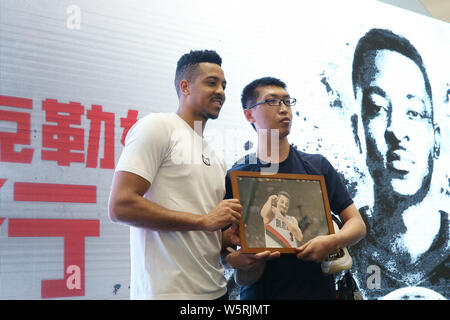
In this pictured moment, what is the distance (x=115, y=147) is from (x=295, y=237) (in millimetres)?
938

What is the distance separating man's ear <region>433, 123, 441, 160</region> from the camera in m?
3.21

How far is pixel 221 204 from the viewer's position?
1531 millimetres

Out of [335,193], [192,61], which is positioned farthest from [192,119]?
[335,193]

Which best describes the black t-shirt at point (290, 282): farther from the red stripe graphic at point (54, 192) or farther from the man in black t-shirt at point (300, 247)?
the red stripe graphic at point (54, 192)

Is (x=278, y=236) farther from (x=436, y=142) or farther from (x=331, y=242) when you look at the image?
(x=436, y=142)

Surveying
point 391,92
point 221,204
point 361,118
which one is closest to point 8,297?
point 221,204

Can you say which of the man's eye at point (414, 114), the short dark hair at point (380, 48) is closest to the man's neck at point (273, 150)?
the short dark hair at point (380, 48)

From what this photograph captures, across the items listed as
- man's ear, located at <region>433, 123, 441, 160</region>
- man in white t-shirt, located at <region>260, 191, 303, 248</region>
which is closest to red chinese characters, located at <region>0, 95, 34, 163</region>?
man in white t-shirt, located at <region>260, 191, 303, 248</region>

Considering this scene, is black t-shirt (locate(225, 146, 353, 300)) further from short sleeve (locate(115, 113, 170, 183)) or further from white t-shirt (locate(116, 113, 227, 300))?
short sleeve (locate(115, 113, 170, 183))

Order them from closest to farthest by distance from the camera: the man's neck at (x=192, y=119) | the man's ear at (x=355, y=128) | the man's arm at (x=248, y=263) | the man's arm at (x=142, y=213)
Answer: the man's arm at (x=142, y=213) → the man's arm at (x=248, y=263) → the man's neck at (x=192, y=119) → the man's ear at (x=355, y=128)

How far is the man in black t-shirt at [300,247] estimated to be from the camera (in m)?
1.60

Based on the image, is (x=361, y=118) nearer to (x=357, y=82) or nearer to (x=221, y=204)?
(x=357, y=82)

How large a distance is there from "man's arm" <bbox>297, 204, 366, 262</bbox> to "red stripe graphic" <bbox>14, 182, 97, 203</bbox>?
931mm

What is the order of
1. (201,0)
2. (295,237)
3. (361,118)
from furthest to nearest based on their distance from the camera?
(361,118)
(201,0)
(295,237)
